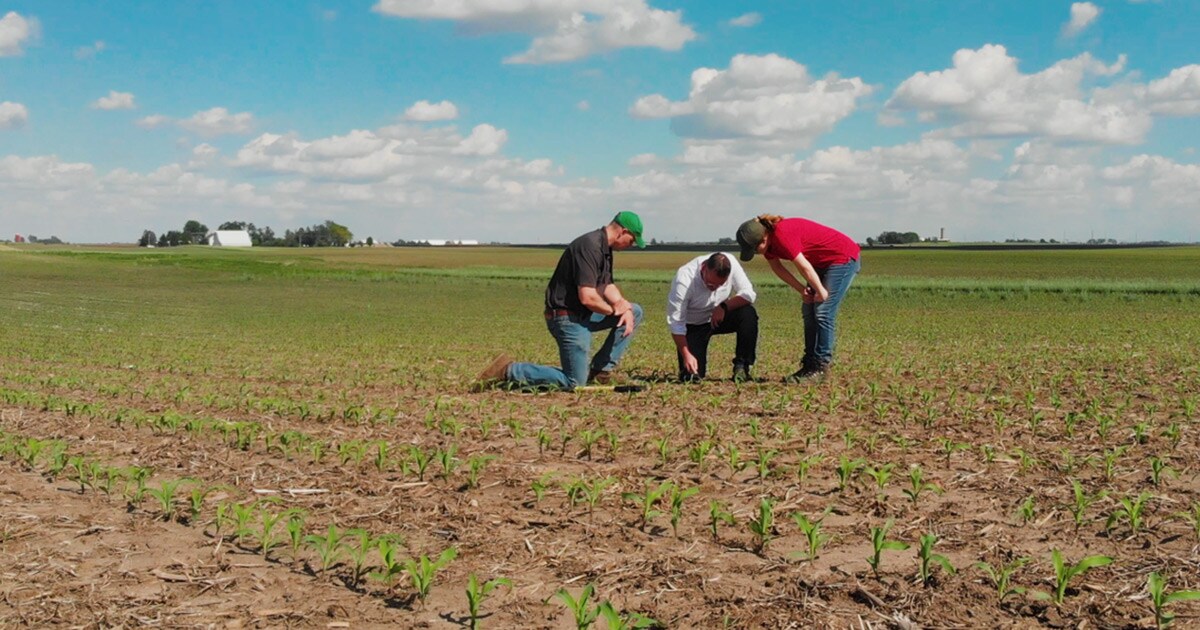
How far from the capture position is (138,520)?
5168mm

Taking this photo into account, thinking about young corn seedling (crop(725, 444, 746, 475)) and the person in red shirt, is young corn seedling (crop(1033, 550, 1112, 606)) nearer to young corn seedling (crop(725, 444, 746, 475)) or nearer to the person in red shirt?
young corn seedling (crop(725, 444, 746, 475))

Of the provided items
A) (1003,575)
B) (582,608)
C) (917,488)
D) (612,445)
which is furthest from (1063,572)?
(612,445)

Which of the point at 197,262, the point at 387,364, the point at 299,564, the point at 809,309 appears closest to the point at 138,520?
the point at 299,564

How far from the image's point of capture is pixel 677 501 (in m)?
4.99

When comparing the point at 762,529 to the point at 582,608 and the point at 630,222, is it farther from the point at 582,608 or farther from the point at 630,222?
the point at 630,222

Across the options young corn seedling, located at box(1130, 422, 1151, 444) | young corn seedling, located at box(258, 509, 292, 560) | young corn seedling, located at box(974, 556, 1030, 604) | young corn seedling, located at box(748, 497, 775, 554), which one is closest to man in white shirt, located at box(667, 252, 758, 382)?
young corn seedling, located at box(1130, 422, 1151, 444)

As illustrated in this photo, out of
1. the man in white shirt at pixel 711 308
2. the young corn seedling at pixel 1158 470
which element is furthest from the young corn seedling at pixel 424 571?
the man in white shirt at pixel 711 308

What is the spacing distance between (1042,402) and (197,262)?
7217 centimetres

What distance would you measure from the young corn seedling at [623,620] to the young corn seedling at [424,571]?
699mm

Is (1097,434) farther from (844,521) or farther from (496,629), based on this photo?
(496,629)

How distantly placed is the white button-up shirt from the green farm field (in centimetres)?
70

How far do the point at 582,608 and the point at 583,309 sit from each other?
246 inches

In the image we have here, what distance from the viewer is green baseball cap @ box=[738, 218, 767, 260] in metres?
9.32

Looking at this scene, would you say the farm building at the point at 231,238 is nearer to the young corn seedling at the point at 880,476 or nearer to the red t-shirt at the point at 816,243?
the red t-shirt at the point at 816,243
